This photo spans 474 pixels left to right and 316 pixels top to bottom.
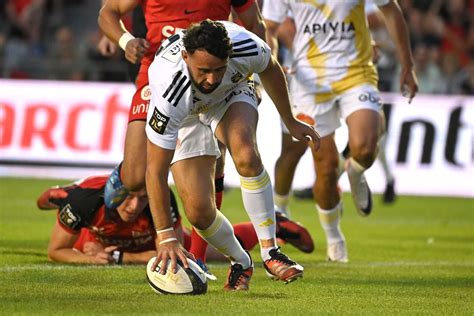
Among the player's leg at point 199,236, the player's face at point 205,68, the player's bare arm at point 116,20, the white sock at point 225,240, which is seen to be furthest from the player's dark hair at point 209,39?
the player's bare arm at point 116,20

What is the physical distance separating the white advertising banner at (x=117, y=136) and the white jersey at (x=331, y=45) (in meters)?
5.91

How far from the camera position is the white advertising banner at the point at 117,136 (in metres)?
17.3

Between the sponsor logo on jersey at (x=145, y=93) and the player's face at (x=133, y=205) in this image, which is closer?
the sponsor logo on jersey at (x=145, y=93)

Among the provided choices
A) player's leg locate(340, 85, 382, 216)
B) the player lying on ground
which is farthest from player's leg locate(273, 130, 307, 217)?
the player lying on ground

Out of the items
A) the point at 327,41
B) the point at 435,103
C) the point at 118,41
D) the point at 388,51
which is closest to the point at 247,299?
the point at 118,41

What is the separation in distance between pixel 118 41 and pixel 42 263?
5.63 feet

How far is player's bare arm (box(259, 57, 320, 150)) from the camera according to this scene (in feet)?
25.6

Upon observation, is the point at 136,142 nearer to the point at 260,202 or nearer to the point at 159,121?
the point at 260,202

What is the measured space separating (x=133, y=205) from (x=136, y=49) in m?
1.29

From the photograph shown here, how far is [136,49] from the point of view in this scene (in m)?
8.55

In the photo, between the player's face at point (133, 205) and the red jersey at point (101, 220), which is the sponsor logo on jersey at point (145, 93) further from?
the red jersey at point (101, 220)

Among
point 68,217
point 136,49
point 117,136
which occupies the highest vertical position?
point 136,49

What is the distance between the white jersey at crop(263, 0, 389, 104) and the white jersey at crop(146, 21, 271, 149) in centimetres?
300

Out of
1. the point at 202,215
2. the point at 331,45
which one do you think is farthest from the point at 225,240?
the point at 331,45
